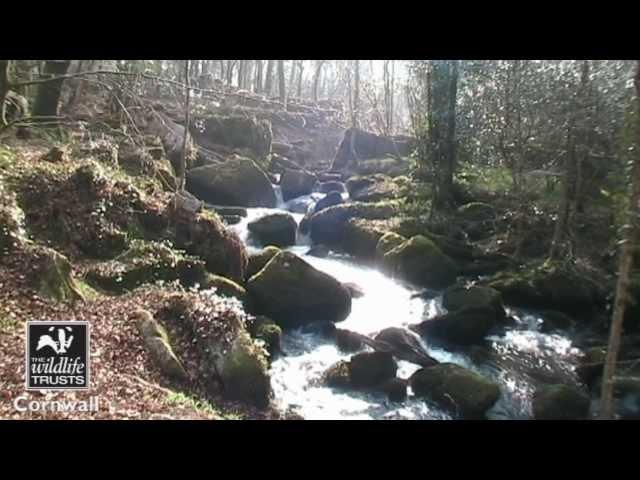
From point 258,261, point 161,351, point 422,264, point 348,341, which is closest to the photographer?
point 161,351

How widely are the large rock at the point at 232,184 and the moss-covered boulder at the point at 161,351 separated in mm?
6845

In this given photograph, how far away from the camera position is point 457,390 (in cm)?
567

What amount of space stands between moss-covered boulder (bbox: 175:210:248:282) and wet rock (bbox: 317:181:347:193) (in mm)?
8394

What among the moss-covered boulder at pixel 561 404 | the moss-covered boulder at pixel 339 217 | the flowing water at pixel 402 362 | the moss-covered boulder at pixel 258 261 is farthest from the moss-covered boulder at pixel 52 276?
the moss-covered boulder at pixel 339 217

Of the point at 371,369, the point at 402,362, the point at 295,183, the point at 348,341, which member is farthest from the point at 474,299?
the point at 295,183

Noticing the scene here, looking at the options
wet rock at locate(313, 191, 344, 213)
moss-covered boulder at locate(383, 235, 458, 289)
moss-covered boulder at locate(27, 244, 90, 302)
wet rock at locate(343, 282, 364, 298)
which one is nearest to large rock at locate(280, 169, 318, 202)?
wet rock at locate(313, 191, 344, 213)

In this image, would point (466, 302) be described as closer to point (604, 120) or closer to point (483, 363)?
point (483, 363)

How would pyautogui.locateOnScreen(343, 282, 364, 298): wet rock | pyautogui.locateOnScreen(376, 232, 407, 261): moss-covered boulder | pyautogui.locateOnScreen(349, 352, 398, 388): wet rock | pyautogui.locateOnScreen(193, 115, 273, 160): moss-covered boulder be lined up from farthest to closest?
pyautogui.locateOnScreen(193, 115, 273, 160): moss-covered boulder
pyautogui.locateOnScreen(376, 232, 407, 261): moss-covered boulder
pyautogui.locateOnScreen(343, 282, 364, 298): wet rock
pyautogui.locateOnScreen(349, 352, 398, 388): wet rock

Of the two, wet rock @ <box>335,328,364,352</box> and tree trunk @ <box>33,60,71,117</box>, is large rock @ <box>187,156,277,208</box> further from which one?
wet rock @ <box>335,328,364,352</box>

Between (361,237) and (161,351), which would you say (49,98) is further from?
(361,237)

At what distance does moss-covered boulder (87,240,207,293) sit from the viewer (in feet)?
19.7

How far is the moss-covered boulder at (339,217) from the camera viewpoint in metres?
11.4

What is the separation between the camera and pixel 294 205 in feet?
46.4

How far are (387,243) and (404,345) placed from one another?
359 centimetres
